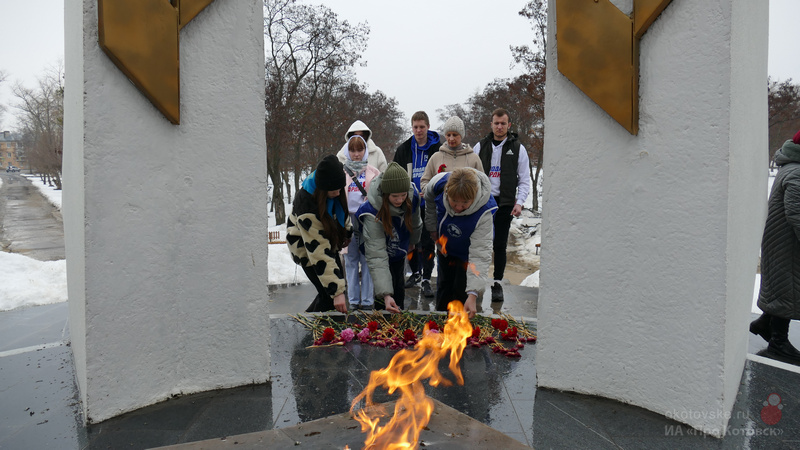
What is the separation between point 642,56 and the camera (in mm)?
3121

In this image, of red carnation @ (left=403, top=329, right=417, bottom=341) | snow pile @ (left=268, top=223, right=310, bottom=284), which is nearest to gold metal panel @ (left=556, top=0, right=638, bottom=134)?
red carnation @ (left=403, top=329, right=417, bottom=341)

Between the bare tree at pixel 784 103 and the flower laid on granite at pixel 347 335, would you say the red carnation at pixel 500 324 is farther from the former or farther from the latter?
the bare tree at pixel 784 103

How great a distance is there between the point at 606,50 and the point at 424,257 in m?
4.53

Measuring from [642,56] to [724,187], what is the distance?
2.89 feet

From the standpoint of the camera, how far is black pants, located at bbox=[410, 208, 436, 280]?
6.97 m

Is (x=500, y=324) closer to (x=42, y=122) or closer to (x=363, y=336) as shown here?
(x=363, y=336)

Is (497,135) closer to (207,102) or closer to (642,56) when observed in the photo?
(642,56)

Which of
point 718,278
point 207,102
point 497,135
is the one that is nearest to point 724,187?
point 718,278

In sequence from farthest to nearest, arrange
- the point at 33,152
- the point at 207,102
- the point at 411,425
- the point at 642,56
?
the point at 33,152 < the point at 207,102 < the point at 642,56 < the point at 411,425

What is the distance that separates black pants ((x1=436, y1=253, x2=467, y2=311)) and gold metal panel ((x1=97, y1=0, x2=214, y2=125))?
2.92m

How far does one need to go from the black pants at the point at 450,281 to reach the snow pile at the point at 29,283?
517 centimetres

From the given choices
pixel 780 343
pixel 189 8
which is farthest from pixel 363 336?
pixel 780 343

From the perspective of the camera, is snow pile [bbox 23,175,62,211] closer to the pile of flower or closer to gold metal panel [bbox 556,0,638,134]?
the pile of flower

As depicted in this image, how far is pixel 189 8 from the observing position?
328 cm
